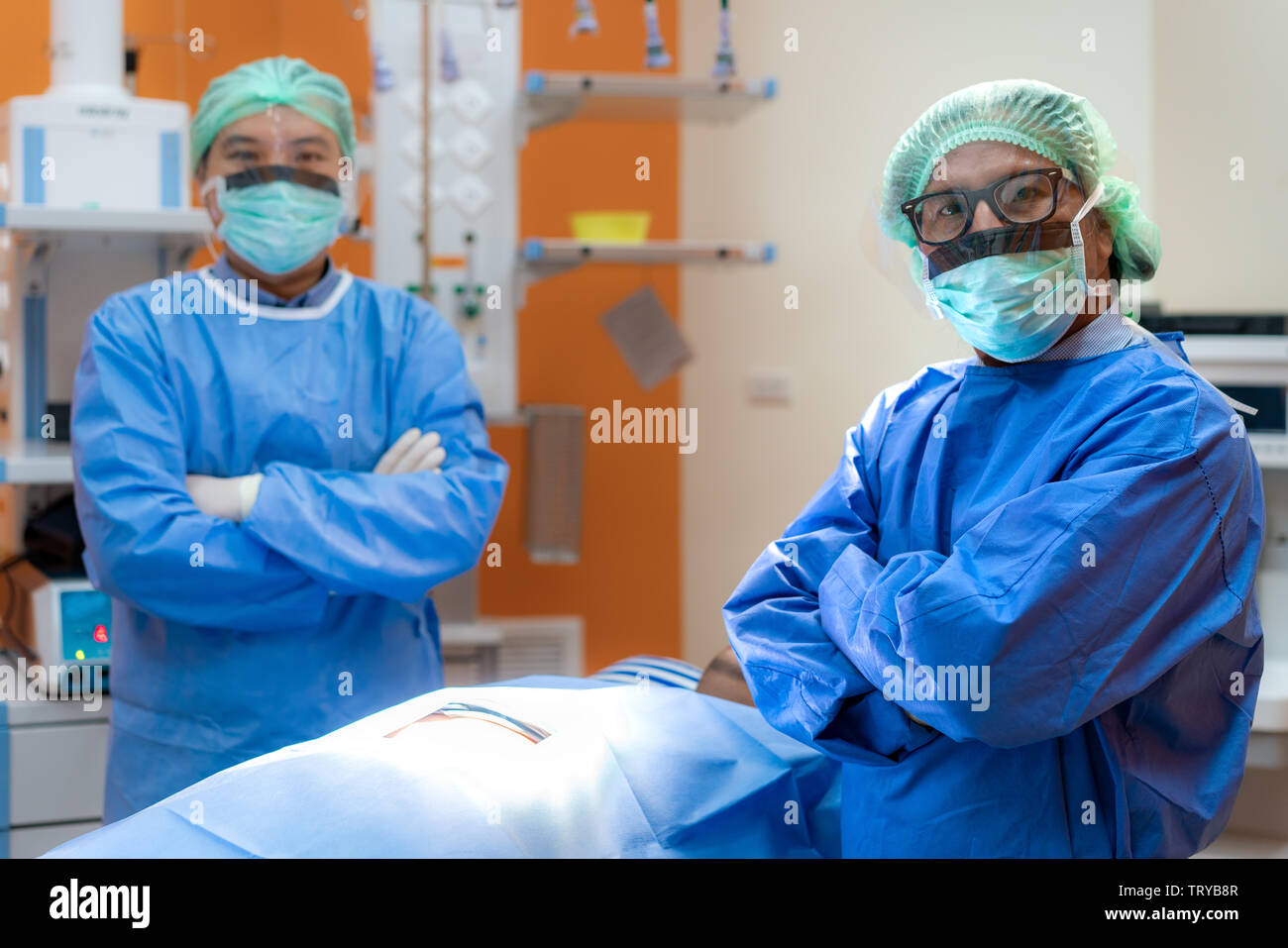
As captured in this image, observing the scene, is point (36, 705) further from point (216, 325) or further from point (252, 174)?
point (252, 174)

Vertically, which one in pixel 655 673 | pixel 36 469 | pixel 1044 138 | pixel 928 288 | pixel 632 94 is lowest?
pixel 655 673

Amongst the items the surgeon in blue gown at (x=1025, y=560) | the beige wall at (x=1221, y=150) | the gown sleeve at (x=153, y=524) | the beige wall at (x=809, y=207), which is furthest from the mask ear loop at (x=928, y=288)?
the beige wall at (x=1221, y=150)

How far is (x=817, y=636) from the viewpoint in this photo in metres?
1.13

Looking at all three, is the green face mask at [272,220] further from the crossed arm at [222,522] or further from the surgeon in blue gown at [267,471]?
the crossed arm at [222,522]

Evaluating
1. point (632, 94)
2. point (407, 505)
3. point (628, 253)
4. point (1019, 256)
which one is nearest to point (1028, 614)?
point (1019, 256)

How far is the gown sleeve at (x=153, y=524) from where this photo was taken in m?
1.53

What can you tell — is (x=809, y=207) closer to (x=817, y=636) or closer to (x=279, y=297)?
(x=279, y=297)

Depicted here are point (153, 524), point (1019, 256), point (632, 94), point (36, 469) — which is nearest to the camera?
point (1019, 256)

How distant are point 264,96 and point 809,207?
5.36 ft

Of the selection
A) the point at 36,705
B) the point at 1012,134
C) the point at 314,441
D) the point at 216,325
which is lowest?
the point at 36,705

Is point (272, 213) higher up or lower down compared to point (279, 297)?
higher up
